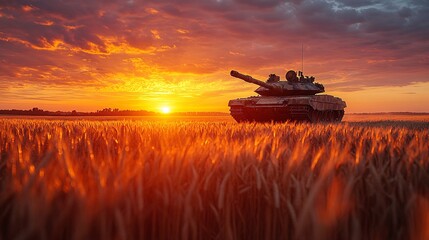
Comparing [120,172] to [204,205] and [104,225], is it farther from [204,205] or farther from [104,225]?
[204,205]

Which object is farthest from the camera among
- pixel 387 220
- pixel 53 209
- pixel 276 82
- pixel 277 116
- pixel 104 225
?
pixel 276 82

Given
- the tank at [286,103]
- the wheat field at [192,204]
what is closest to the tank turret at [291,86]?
the tank at [286,103]

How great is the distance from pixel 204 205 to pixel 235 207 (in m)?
0.13

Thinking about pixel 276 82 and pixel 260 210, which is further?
pixel 276 82

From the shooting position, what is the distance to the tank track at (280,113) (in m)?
16.0

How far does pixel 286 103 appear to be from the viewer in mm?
16438

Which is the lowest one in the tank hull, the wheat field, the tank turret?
the wheat field

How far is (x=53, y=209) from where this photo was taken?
39.3 inches

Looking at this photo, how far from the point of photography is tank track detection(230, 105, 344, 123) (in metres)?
16.0

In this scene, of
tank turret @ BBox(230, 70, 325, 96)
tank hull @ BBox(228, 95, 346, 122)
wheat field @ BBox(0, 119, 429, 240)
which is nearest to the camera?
wheat field @ BBox(0, 119, 429, 240)

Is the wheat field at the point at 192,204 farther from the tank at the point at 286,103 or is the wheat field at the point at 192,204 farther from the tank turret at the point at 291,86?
the tank turret at the point at 291,86

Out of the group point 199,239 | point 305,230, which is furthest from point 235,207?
point 305,230

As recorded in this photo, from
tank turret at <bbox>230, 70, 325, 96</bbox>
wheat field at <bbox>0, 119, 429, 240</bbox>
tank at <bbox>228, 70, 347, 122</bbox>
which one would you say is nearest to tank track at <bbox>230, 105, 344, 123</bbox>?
tank at <bbox>228, 70, 347, 122</bbox>

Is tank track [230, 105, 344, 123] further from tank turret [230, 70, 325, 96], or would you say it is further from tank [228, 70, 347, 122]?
tank turret [230, 70, 325, 96]
